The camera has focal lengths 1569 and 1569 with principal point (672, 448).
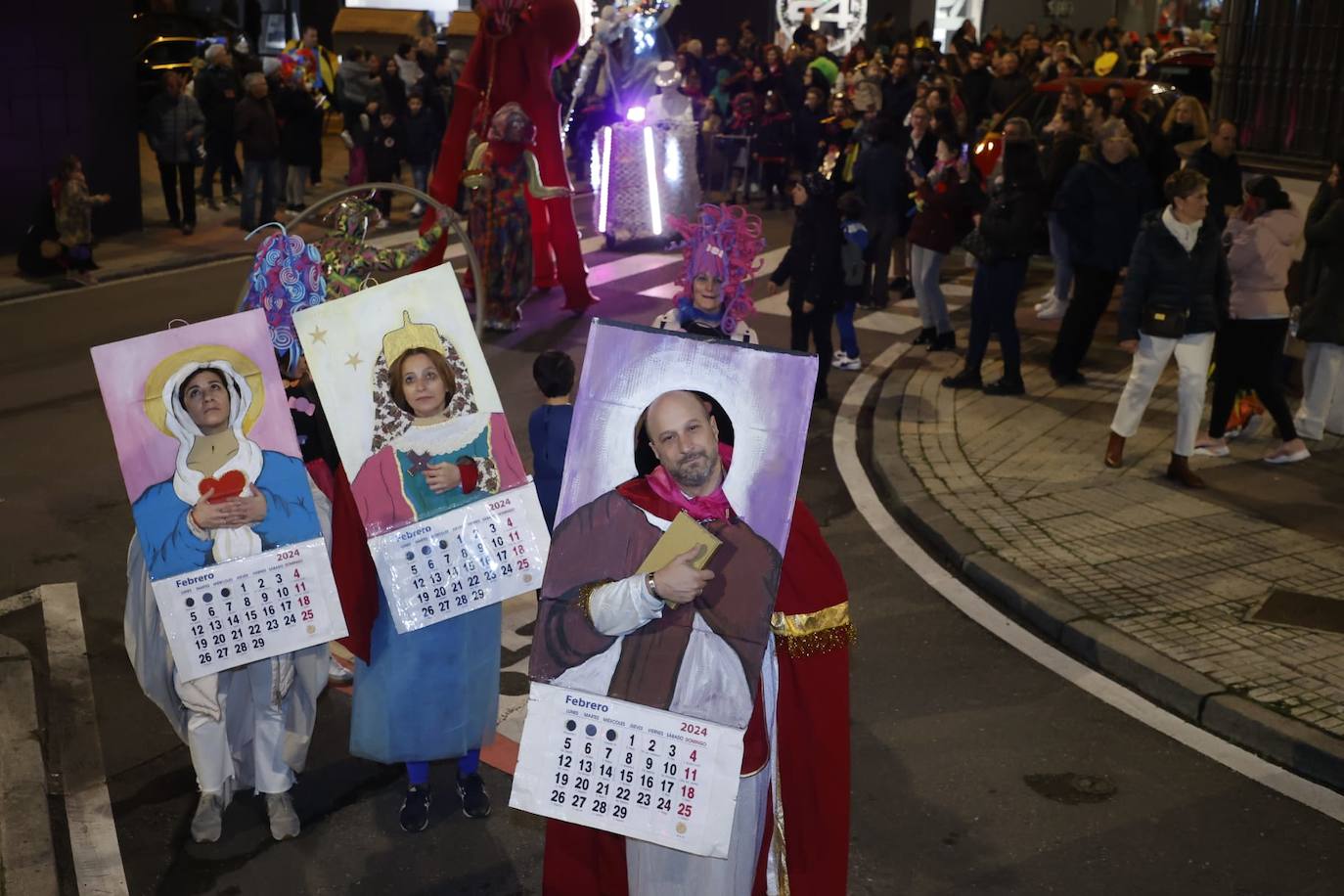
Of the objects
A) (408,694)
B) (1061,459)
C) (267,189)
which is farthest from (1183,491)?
(267,189)

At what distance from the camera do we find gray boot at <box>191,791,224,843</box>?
5535 millimetres

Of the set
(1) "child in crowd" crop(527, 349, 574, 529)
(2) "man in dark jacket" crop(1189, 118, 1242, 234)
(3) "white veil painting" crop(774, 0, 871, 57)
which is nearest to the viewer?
(1) "child in crowd" crop(527, 349, 574, 529)

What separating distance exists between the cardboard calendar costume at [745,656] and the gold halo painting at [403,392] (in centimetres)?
130

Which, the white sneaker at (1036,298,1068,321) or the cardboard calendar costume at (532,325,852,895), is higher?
the cardboard calendar costume at (532,325,852,895)

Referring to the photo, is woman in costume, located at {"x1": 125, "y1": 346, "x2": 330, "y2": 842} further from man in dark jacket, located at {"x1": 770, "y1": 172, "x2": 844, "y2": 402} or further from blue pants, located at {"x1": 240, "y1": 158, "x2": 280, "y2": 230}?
blue pants, located at {"x1": 240, "y1": 158, "x2": 280, "y2": 230}

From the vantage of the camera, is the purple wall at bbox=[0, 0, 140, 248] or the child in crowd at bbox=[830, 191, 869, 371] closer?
the child in crowd at bbox=[830, 191, 869, 371]

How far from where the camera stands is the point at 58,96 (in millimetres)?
16969

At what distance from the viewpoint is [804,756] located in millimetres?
4379

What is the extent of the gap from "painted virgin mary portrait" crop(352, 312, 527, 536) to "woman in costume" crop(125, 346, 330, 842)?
0.82 feet

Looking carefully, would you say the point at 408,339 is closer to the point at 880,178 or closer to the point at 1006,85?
the point at 880,178

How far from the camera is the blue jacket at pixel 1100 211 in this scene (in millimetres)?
11594

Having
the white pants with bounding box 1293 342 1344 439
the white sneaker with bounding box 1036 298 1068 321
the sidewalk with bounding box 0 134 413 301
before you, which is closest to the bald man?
the white pants with bounding box 1293 342 1344 439

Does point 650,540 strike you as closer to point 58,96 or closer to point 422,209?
point 58,96

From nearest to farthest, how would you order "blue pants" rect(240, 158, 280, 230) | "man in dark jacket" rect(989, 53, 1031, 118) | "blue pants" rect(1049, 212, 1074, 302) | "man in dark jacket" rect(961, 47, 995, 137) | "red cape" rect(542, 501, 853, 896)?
"red cape" rect(542, 501, 853, 896)
"blue pants" rect(1049, 212, 1074, 302)
"blue pants" rect(240, 158, 280, 230)
"man in dark jacket" rect(989, 53, 1031, 118)
"man in dark jacket" rect(961, 47, 995, 137)
